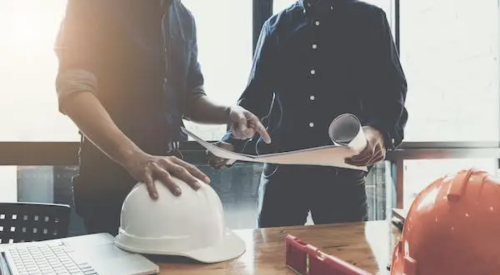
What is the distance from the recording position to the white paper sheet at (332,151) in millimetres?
1055

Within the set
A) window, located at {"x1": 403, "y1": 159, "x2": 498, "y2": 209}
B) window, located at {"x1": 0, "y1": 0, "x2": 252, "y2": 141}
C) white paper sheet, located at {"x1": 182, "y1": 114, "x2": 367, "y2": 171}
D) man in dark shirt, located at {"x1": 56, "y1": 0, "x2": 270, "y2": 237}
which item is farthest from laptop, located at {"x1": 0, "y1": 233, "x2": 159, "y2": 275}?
window, located at {"x1": 403, "y1": 159, "x2": 498, "y2": 209}

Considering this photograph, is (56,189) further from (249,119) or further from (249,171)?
(249,119)

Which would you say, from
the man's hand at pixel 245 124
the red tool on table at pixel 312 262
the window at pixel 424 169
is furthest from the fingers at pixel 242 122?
the window at pixel 424 169

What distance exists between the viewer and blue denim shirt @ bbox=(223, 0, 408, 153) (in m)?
1.59

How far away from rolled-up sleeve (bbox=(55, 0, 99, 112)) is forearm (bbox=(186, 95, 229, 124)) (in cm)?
36

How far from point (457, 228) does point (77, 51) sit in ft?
3.09

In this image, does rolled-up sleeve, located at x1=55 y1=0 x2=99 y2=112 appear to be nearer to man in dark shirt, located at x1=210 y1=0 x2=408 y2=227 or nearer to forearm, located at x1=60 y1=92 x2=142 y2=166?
forearm, located at x1=60 y1=92 x2=142 y2=166

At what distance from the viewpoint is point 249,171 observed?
9.14ft

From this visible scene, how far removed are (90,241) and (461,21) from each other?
9.14 feet

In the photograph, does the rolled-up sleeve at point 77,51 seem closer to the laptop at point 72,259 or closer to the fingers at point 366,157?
the laptop at point 72,259

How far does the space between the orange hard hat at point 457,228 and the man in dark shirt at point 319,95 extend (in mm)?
764

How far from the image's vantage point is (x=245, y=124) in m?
1.38

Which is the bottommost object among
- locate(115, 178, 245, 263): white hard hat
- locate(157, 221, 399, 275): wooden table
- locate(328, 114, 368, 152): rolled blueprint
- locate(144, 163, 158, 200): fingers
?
locate(157, 221, 399, 275): wooden table

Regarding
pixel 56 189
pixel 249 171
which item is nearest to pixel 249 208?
pixel 249 171
